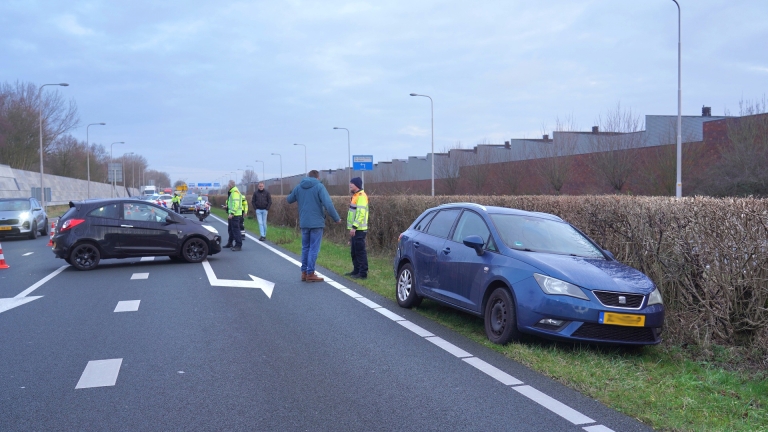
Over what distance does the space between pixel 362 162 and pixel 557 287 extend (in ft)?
147

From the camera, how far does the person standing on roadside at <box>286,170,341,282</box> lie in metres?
11.7

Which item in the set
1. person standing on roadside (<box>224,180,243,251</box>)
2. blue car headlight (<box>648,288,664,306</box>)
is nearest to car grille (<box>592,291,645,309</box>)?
blue car headlight (<box>648,288,664,306</box>)

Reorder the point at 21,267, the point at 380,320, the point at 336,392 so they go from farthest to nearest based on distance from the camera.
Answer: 1. the point at 21,267
2. the point at 380,320
3. the point at 336,392

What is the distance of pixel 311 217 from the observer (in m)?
11.7

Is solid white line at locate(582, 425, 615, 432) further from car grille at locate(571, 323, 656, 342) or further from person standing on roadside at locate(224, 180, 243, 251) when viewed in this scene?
person standing on roadside at locate(224, 180, 243, 251)

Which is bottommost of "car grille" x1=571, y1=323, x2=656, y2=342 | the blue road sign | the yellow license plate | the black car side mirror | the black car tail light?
"car grille" x1=571, y1=323, x2=656, y2=342

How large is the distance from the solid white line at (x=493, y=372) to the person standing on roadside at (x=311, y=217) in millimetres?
5785

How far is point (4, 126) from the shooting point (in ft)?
198

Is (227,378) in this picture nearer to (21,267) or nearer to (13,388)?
(13,388)

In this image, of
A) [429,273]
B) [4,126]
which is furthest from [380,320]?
[4,126]

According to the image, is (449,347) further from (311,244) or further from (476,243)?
(311,244)

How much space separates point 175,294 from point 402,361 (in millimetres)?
5381

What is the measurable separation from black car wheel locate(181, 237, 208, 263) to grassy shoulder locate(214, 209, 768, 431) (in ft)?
28.6

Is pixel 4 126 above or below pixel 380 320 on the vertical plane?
above
